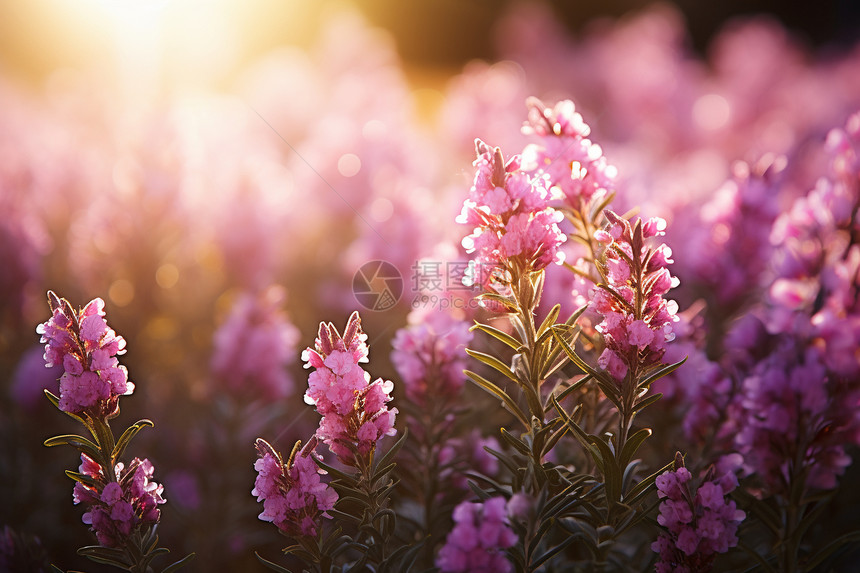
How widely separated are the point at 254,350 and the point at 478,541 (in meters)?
1.56

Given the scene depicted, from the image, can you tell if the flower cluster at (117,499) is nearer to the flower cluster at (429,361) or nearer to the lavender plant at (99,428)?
the lavender plant at (99,428)

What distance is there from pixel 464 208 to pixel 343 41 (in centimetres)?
646

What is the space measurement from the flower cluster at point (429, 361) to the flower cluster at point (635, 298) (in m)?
0.57

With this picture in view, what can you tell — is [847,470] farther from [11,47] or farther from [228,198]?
[11,47]

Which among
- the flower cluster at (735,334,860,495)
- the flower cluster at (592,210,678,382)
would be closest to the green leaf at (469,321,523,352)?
the flower cluster at (592,210,678,382)

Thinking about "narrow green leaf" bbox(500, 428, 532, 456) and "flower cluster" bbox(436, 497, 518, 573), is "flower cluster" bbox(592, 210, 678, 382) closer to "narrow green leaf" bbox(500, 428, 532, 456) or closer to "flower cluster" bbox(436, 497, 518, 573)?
"narrow green leaf" bbox(500, 428, 532, 456)

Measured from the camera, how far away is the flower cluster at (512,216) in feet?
4.91

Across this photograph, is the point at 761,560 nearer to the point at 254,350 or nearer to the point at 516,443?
the point at 516,443

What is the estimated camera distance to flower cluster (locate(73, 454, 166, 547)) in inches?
61.2

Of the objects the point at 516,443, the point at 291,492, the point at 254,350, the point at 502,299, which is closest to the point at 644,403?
the point at 516,443

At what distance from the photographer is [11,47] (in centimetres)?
1298

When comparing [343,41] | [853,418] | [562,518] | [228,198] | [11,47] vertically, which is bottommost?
[562,518]

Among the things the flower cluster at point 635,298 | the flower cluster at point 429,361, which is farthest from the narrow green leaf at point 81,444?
the flower cluster at point 635,298

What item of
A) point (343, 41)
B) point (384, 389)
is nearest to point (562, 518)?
point (384, 389)
